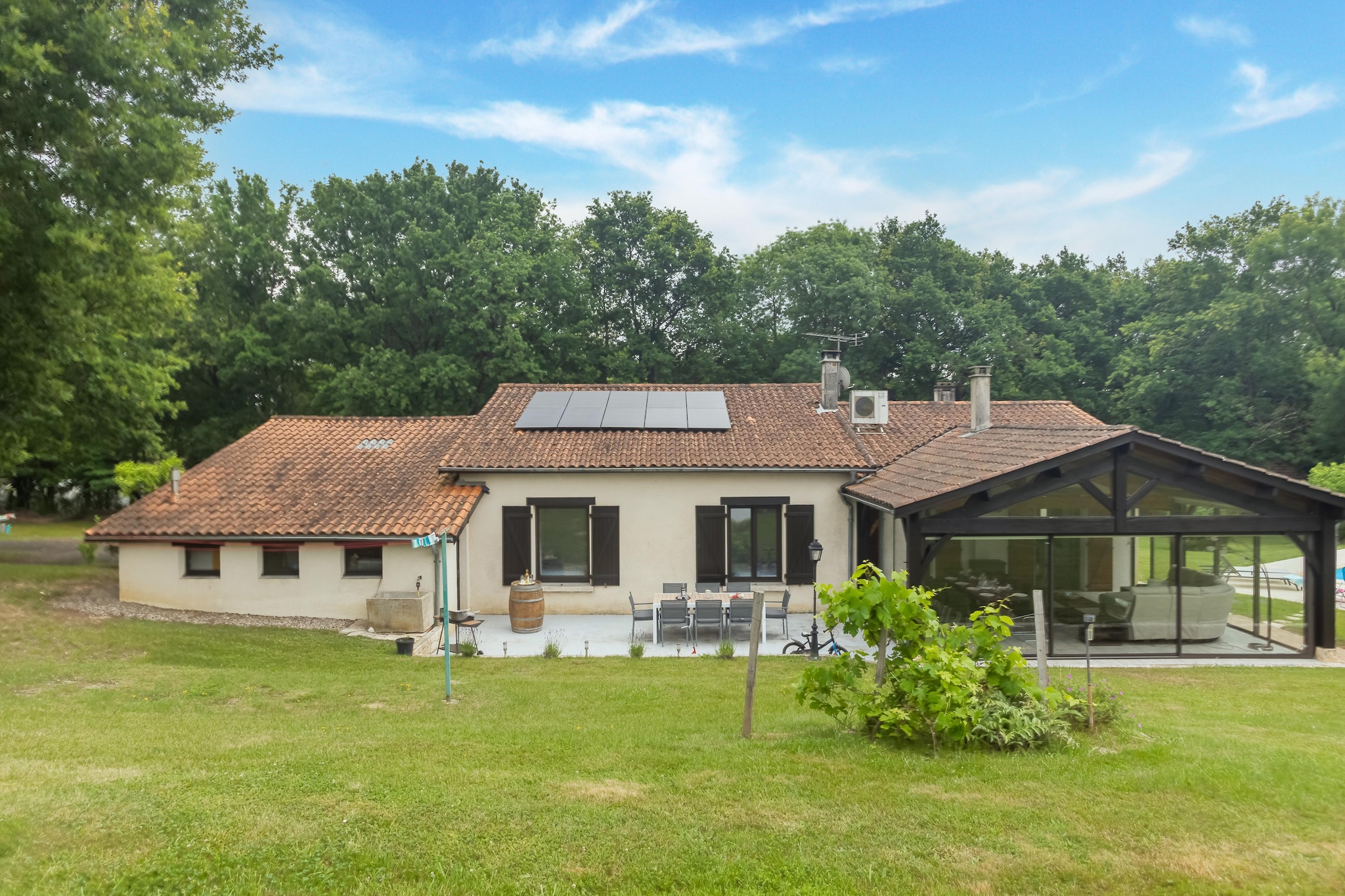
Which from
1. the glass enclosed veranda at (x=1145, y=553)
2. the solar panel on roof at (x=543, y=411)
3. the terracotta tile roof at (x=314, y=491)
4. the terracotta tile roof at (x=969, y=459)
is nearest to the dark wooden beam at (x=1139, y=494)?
the glass enclosed veranda at (x=1145, y=553)

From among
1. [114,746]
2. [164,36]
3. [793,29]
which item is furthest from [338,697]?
[793,29]

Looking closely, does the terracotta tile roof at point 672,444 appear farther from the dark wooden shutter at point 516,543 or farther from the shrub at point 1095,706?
the shrub at point 1095,706

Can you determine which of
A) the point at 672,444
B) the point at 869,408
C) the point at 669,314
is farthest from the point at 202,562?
the point at 669,314

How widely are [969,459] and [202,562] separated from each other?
1441 centimetres

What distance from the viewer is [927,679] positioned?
249 inches

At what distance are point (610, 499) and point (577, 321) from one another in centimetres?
1731

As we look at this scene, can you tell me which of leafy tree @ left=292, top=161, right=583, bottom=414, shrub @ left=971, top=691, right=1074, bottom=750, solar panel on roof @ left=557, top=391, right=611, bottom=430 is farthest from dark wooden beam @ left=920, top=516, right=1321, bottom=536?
leafy tree @ left=292, top=161, right=583, bottom=414

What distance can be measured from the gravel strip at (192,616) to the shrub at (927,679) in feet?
33.5

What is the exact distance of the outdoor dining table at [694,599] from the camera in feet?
43.6

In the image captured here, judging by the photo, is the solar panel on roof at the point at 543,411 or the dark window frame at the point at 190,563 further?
the solar panel on roof at the point at 543,411

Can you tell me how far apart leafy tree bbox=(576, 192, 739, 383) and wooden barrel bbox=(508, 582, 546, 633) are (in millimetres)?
19508

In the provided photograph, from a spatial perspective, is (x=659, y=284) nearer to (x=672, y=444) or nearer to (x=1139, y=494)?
(x=672, y=444)

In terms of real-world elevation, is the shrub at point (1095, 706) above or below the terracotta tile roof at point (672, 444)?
below

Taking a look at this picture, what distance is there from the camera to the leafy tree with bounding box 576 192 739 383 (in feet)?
110
